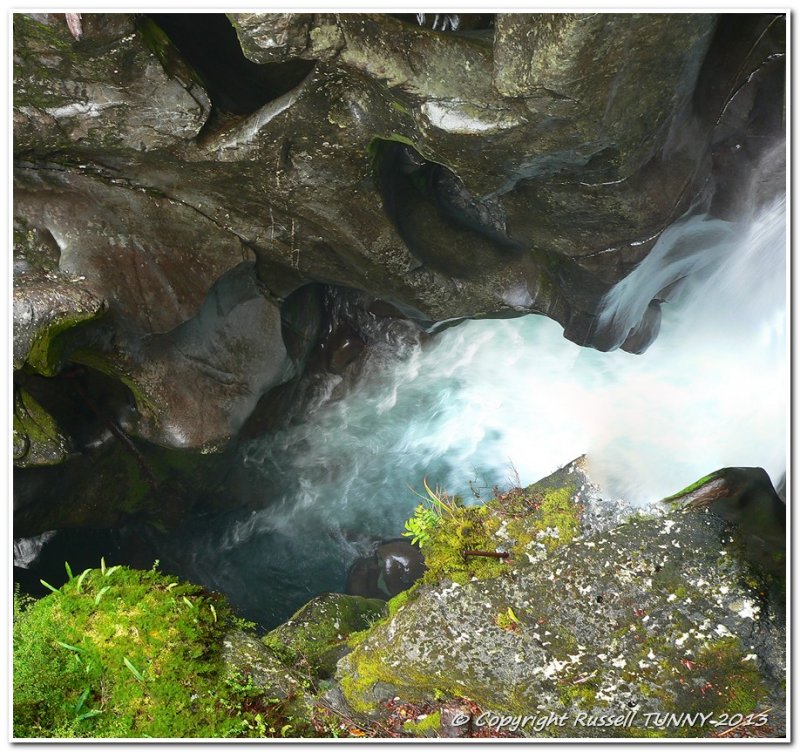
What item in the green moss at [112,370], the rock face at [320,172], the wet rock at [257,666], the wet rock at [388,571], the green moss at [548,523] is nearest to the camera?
the rock face at [320,172]

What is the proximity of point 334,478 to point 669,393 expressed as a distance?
492 centimetres

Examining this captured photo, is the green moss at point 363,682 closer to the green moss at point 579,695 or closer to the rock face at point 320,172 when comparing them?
the green moss at point 579,695

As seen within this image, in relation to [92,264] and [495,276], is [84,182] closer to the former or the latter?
[92,264]

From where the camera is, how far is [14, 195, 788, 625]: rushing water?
764 centimetres

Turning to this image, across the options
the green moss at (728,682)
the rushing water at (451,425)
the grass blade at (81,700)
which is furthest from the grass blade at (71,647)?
A: the green moss at (728,682)

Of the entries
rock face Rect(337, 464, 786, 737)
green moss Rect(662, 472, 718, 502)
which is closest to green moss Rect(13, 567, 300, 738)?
rock face Rect(337, 464, 786, 737)

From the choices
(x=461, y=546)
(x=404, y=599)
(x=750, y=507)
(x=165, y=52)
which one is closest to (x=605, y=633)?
(x=461, y=546)

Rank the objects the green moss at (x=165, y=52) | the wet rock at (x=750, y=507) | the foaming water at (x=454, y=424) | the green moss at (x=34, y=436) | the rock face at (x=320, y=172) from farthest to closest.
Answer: the foaming water at (x=454, y=424) < the green moss at (x=34, y=436) < the green moss at (x=165, y=52) < the rock face at (x=320, y=172) < the wet rock at (x=750, y=507)

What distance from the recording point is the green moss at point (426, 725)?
4.59m

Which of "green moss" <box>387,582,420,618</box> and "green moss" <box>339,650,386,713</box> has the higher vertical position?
"green moss" <box>387,582,420,618</box>

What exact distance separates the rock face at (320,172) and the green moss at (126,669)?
1.87m

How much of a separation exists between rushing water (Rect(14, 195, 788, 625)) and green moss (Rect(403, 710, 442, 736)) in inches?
138

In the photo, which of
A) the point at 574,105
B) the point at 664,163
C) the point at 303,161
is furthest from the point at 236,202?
the point at 664,163

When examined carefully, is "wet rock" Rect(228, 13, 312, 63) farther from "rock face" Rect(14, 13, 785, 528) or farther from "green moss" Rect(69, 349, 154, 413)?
"green moss" Rect(69, 349, 154, 413)
